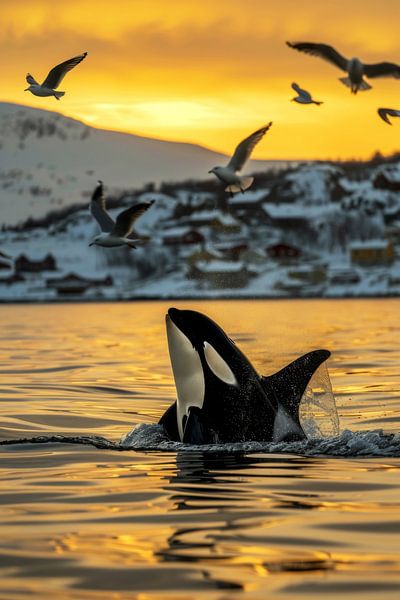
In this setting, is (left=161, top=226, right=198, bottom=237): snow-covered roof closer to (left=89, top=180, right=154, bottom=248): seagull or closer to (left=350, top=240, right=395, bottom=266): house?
(left=350, top=240, right=395, bottom=266): house

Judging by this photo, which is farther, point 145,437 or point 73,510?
point 145,437

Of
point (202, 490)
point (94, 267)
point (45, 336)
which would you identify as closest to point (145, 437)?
point (202, 490)

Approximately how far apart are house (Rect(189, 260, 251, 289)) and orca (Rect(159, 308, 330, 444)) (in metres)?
126

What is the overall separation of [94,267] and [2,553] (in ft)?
608

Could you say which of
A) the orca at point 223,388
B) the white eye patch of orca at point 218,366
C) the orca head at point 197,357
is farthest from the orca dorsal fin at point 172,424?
the white eye patch of orca at point 218,366

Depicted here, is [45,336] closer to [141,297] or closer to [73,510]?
[73,510]

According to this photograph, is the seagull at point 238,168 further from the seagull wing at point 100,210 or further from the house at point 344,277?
the house at point 344,277

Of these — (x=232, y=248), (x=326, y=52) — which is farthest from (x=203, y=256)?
(x=326, y=52)

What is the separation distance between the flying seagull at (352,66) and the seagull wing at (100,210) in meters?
3.52

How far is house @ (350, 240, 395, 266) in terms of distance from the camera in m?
161

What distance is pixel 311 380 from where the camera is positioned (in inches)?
480

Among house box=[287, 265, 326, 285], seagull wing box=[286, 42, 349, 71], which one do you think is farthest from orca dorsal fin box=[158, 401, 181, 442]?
house box=[287, 265, 326, 285]

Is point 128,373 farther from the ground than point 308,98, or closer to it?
closer to it

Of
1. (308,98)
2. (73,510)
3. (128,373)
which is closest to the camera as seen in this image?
(73,510)
